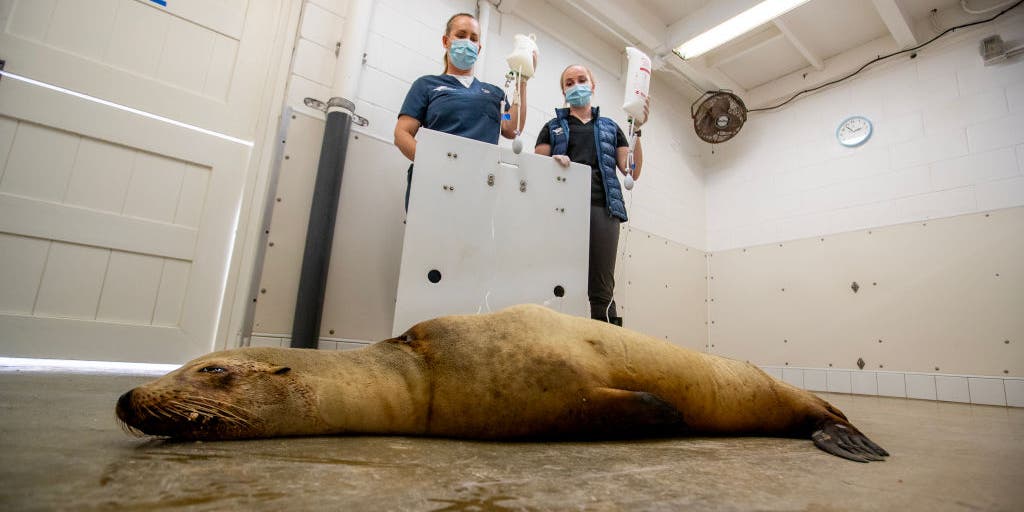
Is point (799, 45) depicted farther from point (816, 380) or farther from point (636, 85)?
point (816, 380)

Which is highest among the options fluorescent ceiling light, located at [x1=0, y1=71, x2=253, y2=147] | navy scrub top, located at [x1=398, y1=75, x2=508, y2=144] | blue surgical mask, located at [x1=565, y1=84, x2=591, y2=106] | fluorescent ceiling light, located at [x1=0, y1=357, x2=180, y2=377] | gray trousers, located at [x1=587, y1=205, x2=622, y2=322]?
blue surgical mask, located at [x1=565, y1=84, x2=591, y2=106]

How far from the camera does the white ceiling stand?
5168 mm

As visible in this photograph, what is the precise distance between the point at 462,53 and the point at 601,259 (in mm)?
1618

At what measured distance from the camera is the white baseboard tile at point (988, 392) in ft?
13.7

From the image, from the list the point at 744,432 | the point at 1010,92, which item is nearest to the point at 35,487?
the point at 744,432

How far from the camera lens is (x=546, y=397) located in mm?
1276

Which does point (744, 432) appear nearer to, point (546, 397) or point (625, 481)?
point (546, 397)

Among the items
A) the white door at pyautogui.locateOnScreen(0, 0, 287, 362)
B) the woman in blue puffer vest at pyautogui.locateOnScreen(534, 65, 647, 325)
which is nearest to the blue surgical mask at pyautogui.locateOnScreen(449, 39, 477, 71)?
the woman in blue puffer vest at pyautogui.locateOnScreen(534, 65, 647, 325)

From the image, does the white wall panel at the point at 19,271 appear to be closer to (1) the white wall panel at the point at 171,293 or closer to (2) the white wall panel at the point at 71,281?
(2) the white wall panel at the point at 71,281

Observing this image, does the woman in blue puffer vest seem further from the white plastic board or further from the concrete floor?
the concrete floor

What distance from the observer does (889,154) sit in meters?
5.40

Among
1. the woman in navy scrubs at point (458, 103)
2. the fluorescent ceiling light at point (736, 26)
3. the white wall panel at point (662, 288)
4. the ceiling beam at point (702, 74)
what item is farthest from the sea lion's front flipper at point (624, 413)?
the ceiling beam at point (702, 74)

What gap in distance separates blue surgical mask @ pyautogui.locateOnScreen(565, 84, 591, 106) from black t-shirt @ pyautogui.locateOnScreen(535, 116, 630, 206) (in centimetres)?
11

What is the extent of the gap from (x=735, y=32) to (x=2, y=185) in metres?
6.49
